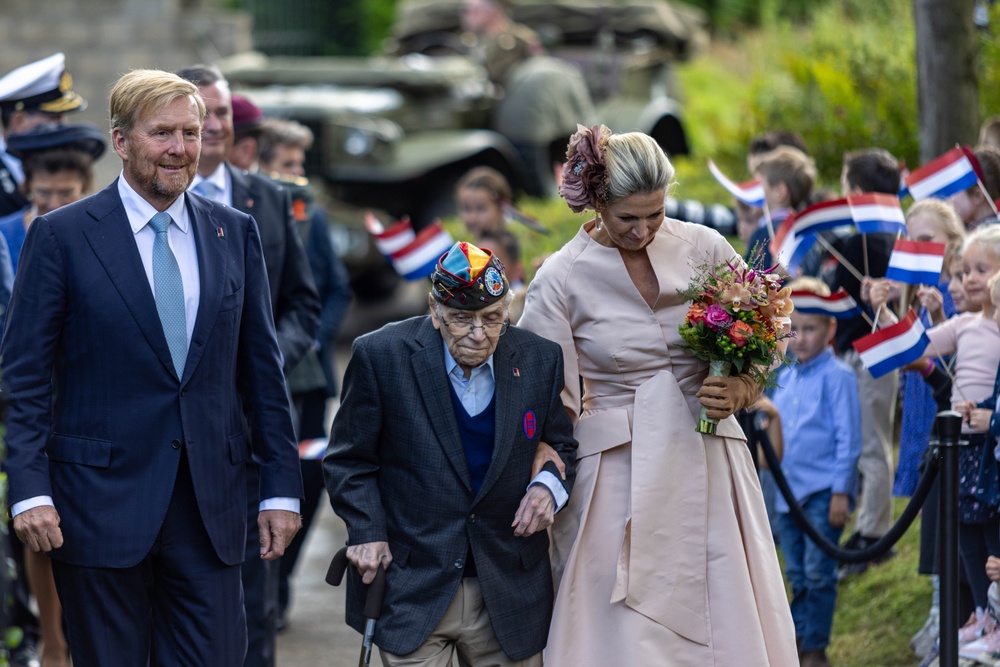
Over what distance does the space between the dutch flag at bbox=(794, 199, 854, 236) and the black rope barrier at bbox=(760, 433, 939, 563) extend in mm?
1063

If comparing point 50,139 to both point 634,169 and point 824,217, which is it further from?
point 824,217

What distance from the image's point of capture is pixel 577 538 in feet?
14.4

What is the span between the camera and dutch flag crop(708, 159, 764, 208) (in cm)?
699

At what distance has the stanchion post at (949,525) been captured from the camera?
4.67 m

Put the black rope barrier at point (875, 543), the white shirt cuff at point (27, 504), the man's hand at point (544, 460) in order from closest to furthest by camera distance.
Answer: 1. the white shirt cuff at point (27, 504)
2. the man's hand at point (544, 460)
3. the black rope barrier at point (875, 543)

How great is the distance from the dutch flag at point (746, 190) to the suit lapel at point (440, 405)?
303 cm

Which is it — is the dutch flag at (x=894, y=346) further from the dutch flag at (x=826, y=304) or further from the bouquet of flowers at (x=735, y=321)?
the bouquet of flowers at (x=735, y=321)

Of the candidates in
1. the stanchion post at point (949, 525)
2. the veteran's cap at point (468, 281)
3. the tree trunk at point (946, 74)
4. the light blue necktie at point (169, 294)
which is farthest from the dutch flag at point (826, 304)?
the light blue necktie at point (169, 294)

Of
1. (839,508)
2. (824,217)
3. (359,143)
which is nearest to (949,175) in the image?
(824,217)

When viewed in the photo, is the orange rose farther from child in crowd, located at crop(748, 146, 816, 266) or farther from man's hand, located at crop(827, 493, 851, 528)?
child in crowd, located at crop(748, 146, 816, 266)

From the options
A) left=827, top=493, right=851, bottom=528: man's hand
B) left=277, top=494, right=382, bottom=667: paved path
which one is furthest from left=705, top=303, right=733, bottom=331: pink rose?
left=277, top=494, right=382, bottom=667: paved path

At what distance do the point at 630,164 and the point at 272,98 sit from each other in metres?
9.64

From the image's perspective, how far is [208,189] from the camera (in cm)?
555

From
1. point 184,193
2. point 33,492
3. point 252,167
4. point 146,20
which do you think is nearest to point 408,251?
point 252,167
